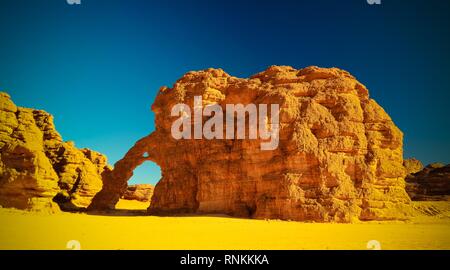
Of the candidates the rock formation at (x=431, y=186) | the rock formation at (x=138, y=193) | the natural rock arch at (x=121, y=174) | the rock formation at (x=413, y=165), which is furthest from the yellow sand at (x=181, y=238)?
the rock formation at (x=413, y=165)

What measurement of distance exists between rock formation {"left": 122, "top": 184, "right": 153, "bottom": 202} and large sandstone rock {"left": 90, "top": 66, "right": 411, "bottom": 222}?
26.9 meters

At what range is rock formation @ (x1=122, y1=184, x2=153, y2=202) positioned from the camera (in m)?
51.5

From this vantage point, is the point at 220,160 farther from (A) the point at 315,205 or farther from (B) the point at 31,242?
(B) the point at 31,242

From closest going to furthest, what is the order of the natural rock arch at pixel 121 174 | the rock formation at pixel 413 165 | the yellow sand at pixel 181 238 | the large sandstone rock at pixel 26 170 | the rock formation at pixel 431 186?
the yellow sand at pixel 181 238 < the large sandstone rock at pixel 26 170 < the natural rock arch at pixel 121 174 < the rock formation at pixel 431 186 < the rock formation at pixel 413 165

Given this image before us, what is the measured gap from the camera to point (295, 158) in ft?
66.7

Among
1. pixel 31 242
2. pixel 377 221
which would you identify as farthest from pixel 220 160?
pixel 31 242

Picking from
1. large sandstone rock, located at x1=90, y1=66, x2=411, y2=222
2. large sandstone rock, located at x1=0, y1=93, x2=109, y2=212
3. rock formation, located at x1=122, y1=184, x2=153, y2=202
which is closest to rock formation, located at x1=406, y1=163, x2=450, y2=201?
large sandstone rock, located at x1=90, y1=66, x2=411, y2=222

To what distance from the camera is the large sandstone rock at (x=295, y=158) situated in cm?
1997

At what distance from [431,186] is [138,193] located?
37947 mm

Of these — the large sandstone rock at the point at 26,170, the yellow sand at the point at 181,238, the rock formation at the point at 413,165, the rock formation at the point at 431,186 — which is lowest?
the yellow sand at the point at 181,238

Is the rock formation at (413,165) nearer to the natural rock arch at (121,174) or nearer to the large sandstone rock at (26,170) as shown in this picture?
the natural rock arch at (121,174)

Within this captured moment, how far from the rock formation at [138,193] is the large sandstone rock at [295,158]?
2689cm

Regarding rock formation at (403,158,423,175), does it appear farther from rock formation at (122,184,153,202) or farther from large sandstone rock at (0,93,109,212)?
large sandstone rock at (0,93,109,212)

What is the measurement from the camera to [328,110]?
22.3 metres
